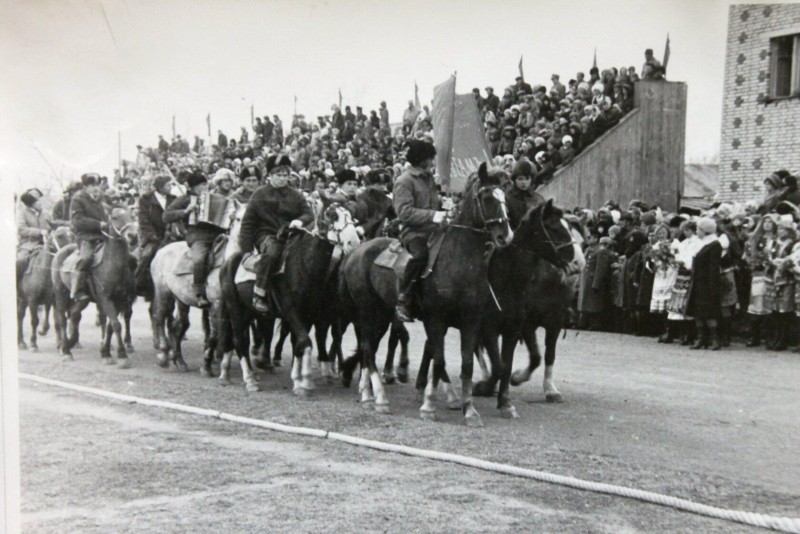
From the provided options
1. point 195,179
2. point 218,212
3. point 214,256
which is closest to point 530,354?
point 214,256

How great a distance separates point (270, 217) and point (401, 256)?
70.4 inches

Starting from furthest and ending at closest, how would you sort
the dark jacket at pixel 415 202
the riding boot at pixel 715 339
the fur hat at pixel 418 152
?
the riding boot at pixel 715 339 → the fur hat at pixel 418 152 → the dark jacket at pixel 415 202

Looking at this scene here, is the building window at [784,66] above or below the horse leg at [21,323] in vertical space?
above

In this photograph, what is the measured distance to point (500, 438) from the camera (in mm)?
6578

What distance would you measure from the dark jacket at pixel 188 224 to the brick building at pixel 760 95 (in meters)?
5.49

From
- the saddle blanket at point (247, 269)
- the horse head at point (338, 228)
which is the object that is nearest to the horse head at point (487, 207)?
the horse head at point (338, 228)

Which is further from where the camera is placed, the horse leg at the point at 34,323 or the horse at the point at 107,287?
the horse at the point at 107,287

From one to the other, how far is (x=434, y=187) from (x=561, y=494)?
3100mm

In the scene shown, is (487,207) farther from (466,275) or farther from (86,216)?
(86,216)

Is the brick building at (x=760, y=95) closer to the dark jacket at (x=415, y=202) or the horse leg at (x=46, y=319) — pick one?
the dark jacket at (x=415, y=202)

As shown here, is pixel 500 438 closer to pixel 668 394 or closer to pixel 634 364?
pixel 668 394

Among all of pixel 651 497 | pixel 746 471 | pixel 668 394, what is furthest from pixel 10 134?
pixel 668 394

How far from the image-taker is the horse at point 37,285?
6082 millimetres

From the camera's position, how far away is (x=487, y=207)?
678 cm
